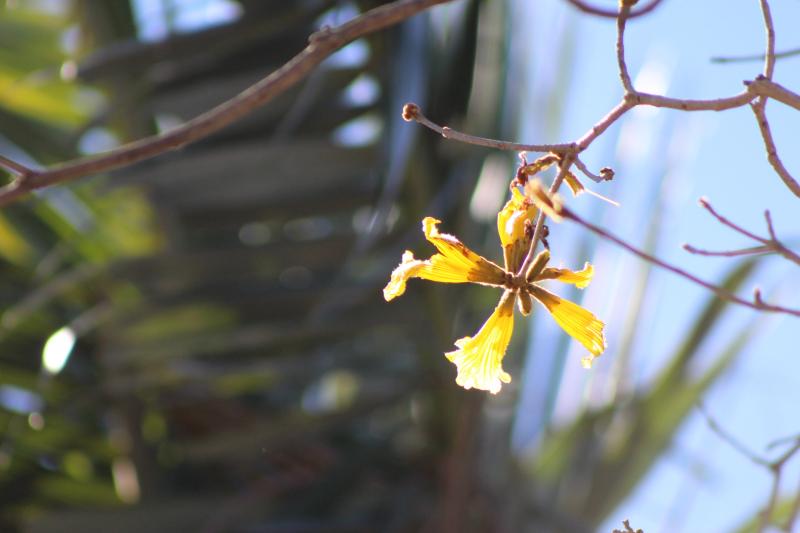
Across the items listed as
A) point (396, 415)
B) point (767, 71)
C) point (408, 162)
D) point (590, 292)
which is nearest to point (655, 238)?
point (590, 292)

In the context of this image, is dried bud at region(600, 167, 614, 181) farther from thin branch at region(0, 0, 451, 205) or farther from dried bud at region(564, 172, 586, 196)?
thin branch at region(0, 0, 451, 205)

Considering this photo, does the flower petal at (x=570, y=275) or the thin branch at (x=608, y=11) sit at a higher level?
the thin branch at (x=608, y=11)

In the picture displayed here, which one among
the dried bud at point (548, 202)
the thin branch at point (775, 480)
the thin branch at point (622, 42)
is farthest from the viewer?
the thin branch at point (775, 480)

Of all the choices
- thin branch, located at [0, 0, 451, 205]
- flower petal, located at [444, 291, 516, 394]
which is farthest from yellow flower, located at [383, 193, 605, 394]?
thin branch, located at [0, 0, 451, 205]

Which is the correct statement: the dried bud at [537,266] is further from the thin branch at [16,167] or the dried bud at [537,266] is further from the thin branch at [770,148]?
the thin branch at [16,167]

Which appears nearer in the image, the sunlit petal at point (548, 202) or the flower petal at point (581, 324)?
the sunlit petal at point (548, 202)

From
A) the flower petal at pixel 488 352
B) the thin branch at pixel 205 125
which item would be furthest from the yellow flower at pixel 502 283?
the thin branch at pixel 205 125
